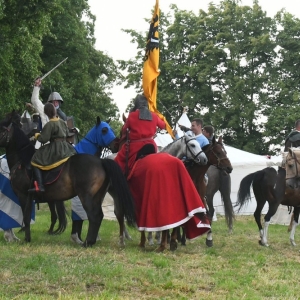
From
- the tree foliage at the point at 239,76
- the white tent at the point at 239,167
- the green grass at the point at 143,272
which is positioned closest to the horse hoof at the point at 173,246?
the green grass at the point at 143,272

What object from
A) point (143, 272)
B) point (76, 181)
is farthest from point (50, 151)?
point (143, 272)

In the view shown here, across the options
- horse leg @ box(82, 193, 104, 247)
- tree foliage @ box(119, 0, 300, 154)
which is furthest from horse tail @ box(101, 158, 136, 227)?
tree foliage @ box(119, 0, 300, 154)

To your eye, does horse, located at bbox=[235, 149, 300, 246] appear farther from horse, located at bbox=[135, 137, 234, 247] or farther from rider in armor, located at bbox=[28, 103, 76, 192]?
rider in armor, located at bbox=[28, 103, 76, 192]

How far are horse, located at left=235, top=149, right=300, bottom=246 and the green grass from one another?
90 cm

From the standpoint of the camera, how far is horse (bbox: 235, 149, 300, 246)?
43.0 ft

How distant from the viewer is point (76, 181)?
37.6ft

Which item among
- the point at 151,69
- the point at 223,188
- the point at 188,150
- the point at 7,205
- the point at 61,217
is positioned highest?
the point at 151,69

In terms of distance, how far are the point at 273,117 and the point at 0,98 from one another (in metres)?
19.0

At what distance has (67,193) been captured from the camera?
38.4ft

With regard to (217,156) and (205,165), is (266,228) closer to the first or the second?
(217,156)

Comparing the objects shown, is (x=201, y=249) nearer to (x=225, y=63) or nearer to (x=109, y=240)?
(x=109, y=240)

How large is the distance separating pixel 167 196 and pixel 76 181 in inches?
62.7

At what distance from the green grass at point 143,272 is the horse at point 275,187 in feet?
2.94

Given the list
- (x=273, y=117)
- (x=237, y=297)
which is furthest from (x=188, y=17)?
(x=237, y=297)
